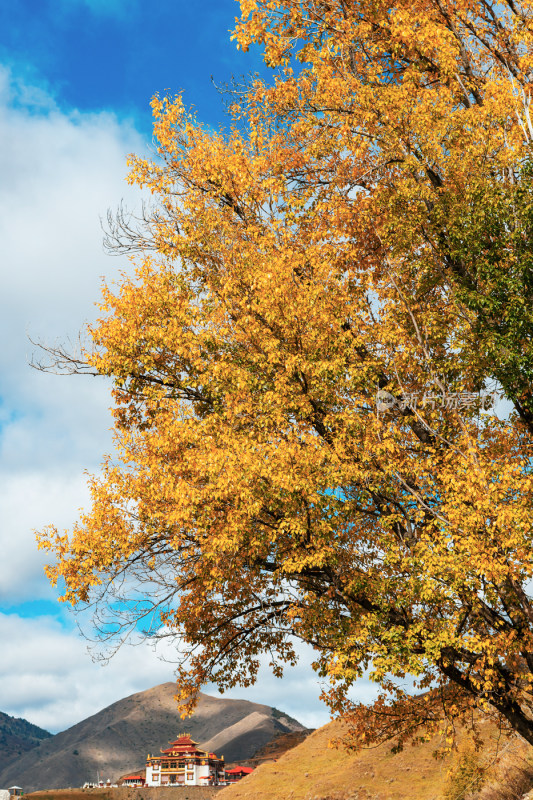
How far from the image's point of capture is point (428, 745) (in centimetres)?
4656

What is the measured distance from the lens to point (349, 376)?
54.4 ft

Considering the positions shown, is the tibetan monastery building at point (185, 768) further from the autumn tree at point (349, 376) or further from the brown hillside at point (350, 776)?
the autumn tree at point (349, 376)

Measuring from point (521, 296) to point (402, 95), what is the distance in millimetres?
6415

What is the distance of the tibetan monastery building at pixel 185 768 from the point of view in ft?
337

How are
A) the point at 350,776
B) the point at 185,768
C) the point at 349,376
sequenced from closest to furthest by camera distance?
the point at 349,376
the point at 350,776
the point at 185,768

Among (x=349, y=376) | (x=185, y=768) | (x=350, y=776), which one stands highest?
(x=349, y=376)

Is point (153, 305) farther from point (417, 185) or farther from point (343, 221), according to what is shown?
point (417, 185)

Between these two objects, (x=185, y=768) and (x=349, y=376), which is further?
(x=185, y=768)

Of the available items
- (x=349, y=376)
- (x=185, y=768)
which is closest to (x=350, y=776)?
(x=349, y=376)

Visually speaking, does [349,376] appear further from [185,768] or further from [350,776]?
[185,768]

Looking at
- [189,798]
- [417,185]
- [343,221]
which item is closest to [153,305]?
[343,221]

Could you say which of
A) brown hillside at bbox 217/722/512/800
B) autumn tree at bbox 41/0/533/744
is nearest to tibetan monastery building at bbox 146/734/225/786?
brown hillside at bbox 217/722/512/800

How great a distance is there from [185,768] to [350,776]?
6917 cm

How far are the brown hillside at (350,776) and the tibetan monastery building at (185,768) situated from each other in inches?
1912
